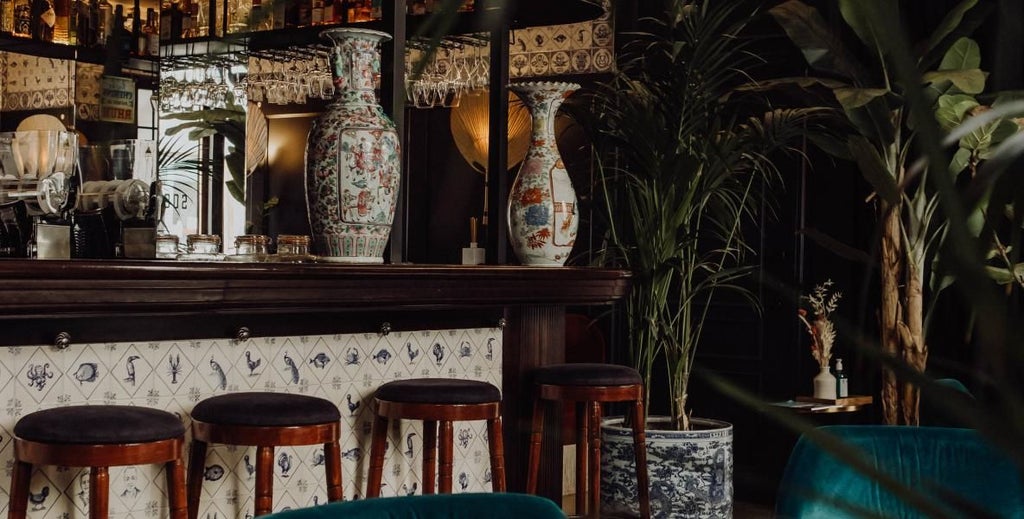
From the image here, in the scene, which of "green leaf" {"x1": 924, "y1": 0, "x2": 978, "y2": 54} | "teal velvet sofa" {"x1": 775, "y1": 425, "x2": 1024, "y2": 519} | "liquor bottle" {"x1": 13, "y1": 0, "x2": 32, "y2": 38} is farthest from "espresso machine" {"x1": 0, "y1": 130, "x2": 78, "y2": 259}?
"green leaf" {"x1": 924, "y1": 0, "x2": 978, "y2": 54}

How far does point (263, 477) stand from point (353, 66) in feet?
4.31

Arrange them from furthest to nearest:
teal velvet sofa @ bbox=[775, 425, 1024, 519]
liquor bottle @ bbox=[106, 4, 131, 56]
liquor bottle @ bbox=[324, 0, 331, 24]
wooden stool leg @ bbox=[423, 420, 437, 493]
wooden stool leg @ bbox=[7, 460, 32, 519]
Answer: liquor bottle @ bbox=[324, 0, 331, 24] < liquor bottle @ bbox=[106, 4, 131, 56] < wooden stool leg @ bbox=[423, 420, 437, 493] < wooden stool leg @ bbox=[7, 460, 32, 519] < teal velvet sofa @ bbox=[775, 425, 1024, 519]

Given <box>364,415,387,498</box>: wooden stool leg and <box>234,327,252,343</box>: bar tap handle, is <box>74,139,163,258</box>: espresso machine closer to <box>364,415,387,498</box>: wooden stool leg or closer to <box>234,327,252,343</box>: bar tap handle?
<box>234,327,252,343</box>: bar tap handle

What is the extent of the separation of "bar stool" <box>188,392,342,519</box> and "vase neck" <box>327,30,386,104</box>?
101 centimetres

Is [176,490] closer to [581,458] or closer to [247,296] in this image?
[247,296]

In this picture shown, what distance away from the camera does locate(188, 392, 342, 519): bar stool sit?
8.77 feet

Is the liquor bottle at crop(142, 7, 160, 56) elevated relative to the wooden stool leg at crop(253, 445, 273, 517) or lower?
elevated

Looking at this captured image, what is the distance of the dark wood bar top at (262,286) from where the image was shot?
2.42 m

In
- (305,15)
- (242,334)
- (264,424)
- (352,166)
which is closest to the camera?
(264,424)

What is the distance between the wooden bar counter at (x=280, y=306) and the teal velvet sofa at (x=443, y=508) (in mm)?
1398

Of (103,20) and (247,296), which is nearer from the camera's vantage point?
(247,296)

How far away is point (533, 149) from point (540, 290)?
0.55 meters

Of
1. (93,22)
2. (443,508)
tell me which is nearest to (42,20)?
(93,22)

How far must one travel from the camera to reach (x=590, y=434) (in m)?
3.91
